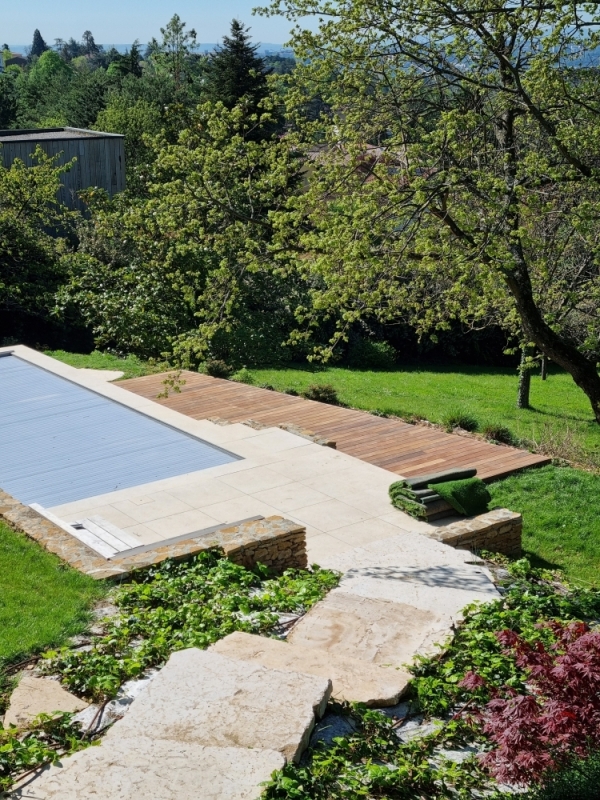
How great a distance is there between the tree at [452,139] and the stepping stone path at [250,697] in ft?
10.4

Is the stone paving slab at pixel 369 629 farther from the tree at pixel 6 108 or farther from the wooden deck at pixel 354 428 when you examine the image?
the tree at pixel 6 108

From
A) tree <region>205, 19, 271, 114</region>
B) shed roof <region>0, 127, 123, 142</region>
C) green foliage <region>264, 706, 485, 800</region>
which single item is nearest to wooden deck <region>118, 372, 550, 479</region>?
green foliage <region>264, 706, 485, 800</region>

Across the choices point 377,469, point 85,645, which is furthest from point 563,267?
point 85,645

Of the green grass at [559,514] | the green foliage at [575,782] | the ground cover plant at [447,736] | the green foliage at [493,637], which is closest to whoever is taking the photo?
the green foliage at [575,782]

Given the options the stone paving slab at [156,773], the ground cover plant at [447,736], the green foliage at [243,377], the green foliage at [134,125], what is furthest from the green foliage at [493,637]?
the green foliage at [134,125]

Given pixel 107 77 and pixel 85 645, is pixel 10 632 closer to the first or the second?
pixel 85 645

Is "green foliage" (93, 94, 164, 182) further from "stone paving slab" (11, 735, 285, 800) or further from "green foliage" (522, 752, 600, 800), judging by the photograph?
"green foliage" (522, 752, 600, 800)

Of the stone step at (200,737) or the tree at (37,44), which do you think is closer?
the stone step at (200,737)

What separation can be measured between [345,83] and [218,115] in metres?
2.92

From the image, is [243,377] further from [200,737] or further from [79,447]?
[200,737]

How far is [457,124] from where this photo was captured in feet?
28.3

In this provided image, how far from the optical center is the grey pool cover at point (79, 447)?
10977 millimetres

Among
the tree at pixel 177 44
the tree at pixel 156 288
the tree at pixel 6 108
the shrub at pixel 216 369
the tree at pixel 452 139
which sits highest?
the tree at pixel 177 44

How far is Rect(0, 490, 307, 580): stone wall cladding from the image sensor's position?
7.60 m
